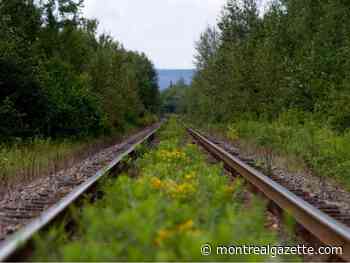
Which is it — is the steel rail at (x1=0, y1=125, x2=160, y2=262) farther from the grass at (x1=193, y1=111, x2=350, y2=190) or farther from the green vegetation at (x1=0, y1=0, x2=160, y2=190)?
the grass at (x1=193, y1=111, x2=350, y2=190)

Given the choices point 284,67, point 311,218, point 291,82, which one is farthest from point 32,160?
point 284,67

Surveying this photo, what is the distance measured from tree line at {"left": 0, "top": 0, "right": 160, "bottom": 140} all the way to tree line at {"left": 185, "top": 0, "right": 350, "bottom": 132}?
21.0ft

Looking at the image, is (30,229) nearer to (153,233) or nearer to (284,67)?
(153,233)

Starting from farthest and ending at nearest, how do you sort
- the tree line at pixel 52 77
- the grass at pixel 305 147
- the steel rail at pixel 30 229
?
1. the tree line at pixel 52 77
2. the grass at pixel 305 147
3. the steel rail at pixel 30 229

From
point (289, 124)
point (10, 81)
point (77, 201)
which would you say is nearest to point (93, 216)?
point (77, 201)

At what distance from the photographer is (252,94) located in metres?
24.1

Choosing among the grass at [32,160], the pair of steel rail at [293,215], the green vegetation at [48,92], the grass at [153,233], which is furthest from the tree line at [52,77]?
the grass at [153,233]

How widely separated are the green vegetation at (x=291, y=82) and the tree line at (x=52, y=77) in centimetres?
638

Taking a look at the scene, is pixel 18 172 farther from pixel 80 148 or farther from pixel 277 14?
pixel 277 14

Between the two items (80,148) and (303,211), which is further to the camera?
(80,148)

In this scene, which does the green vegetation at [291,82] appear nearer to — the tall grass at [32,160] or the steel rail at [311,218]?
the steel rail at [311,218]

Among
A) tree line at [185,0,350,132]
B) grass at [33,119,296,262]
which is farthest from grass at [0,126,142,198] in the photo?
tree line at [185,0,350,132]

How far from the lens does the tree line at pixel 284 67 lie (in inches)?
867

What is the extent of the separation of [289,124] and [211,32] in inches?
1191
